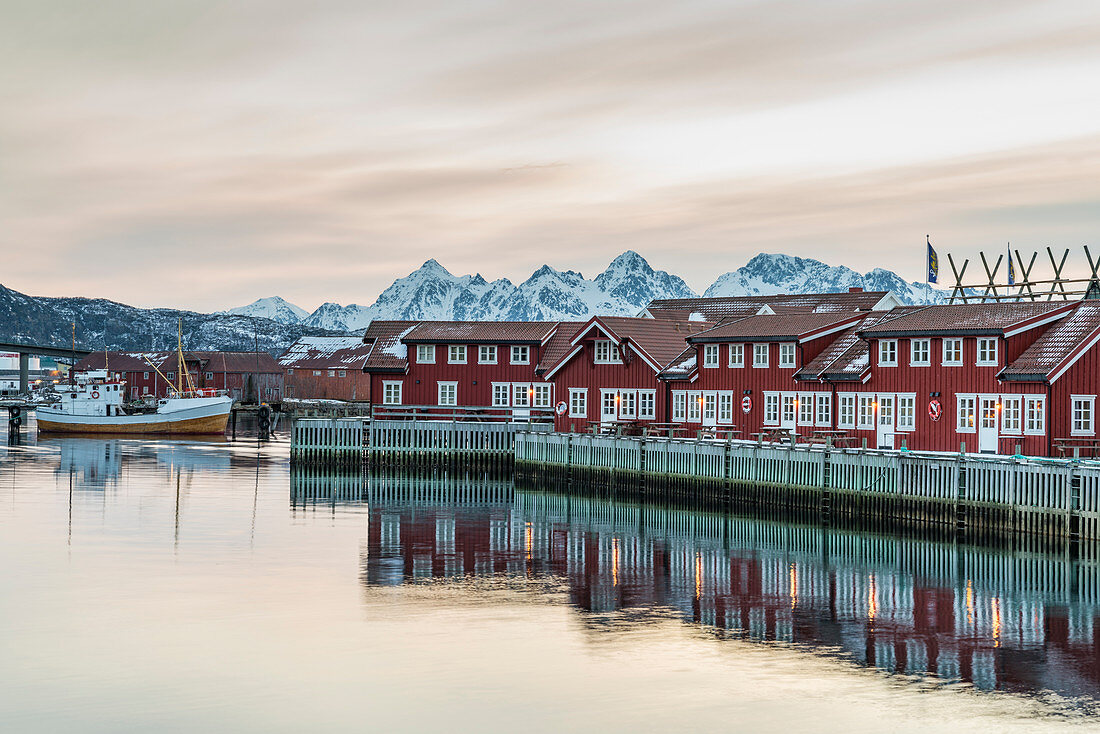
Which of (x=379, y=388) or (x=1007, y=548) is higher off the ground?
(x=379, y=388)

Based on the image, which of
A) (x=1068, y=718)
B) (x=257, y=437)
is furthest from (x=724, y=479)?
(x=257, y=437)

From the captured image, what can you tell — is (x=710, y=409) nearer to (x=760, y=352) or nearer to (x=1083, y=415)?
(x=760, y=352)

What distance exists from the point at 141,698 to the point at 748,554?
22.7 m

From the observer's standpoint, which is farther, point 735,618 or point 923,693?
point 735,618

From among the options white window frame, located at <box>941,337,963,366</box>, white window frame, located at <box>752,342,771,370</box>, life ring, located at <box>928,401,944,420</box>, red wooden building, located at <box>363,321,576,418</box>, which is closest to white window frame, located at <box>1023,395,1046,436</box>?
white window frame, located at <box>941,337,963,366</box>

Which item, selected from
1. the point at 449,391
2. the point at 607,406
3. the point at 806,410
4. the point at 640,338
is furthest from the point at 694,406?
the point at 449,391

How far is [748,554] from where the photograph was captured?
4141 cm

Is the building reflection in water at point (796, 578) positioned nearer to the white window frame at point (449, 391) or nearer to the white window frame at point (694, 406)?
the white window frame at point (694, 406)

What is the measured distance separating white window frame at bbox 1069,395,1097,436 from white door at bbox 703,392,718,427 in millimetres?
18081

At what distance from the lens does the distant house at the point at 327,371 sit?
485ft

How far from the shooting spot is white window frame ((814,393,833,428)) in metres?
54.6

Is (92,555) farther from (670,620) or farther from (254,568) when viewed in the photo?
(670,620)

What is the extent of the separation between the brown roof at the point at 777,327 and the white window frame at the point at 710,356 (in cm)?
70

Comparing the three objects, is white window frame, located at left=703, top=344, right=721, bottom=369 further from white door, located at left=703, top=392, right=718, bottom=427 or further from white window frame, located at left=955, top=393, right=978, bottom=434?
white window frame, located at left=955, top=393, right=978, bottom=434
